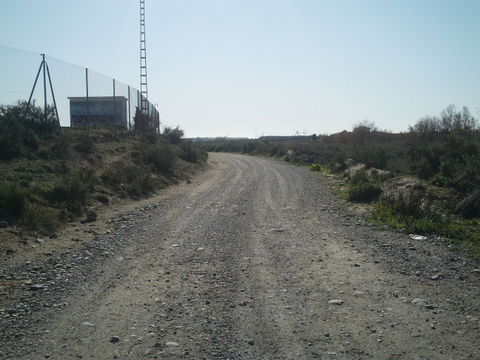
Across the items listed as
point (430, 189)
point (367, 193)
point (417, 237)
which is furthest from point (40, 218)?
point (430, 189)

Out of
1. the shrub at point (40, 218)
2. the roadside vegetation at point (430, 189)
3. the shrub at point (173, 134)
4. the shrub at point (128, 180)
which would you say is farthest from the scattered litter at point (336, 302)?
the shrub at point (173, 134)

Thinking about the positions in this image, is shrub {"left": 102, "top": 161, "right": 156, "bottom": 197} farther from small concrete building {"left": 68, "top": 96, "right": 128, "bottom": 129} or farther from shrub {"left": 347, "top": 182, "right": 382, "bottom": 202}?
shrub {"left": 347, "top": 182, "right": 382, "bottom": 202}

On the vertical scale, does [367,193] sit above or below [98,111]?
below

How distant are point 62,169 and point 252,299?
11.0 meters

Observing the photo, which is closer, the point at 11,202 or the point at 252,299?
the point at 252,299

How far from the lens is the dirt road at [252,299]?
4.41 meters

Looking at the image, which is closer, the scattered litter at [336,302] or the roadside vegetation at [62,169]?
the scattered litter at [336,302]

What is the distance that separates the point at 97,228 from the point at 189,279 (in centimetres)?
448

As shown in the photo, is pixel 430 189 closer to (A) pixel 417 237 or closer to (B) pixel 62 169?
Result: (A) pixel 417 237

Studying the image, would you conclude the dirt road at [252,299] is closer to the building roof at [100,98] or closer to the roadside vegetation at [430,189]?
the roadside vegetation at [430,189]

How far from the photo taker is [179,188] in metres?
18.9

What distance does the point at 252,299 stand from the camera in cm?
573

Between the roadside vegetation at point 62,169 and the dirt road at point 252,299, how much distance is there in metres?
1.98

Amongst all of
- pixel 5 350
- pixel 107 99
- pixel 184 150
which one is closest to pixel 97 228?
pixel 5 350
